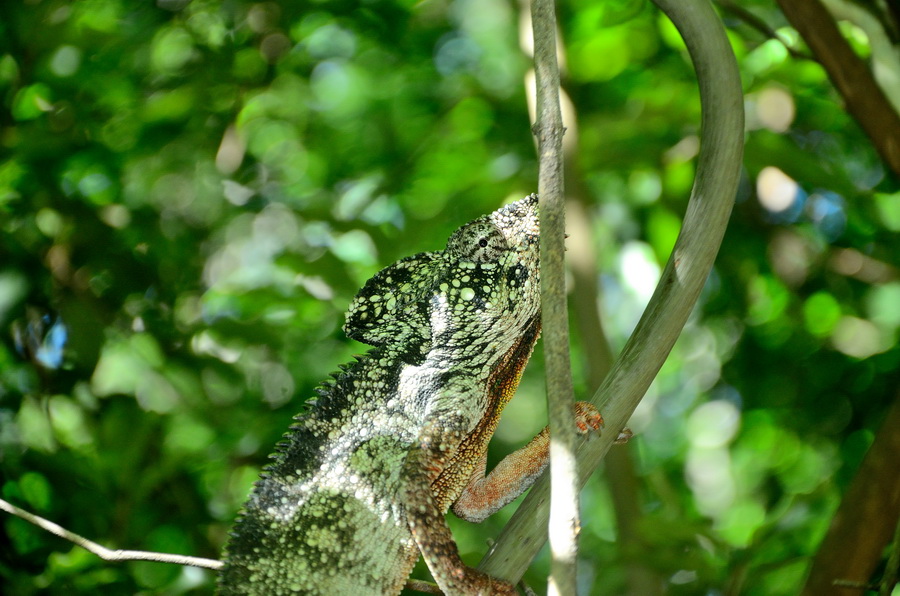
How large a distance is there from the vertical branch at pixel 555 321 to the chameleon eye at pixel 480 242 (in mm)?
462

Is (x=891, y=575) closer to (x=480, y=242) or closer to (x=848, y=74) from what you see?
(x=480, y=242)

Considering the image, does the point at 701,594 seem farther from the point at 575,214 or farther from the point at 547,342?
the point at 547,342

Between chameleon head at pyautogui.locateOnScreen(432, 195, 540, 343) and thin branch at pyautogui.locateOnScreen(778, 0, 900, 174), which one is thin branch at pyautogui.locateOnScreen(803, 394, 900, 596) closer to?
thin branch at pyautogui.locateOnScreen(778, 0, 900, 174)

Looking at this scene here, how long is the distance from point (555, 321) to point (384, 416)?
0.61 metres

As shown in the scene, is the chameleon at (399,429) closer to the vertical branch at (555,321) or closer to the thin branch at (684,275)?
the thin branch at (684,275)

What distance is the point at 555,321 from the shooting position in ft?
3.05

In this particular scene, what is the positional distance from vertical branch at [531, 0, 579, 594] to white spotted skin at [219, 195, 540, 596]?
439mm

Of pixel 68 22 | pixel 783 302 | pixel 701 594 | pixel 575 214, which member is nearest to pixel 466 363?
pixel 575 214

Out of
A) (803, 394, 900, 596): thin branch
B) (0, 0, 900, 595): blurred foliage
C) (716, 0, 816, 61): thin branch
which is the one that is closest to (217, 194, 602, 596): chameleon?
(0, 0, 900, 595): blurred foliage

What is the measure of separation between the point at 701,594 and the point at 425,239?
4.01 feet

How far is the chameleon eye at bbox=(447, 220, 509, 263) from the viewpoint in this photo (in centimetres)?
144

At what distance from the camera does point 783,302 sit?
248 centimetres

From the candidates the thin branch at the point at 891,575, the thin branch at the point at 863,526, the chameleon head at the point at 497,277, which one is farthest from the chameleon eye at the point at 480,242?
the thin branch at the point at 863,526

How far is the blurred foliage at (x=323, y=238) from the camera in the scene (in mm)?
2186
